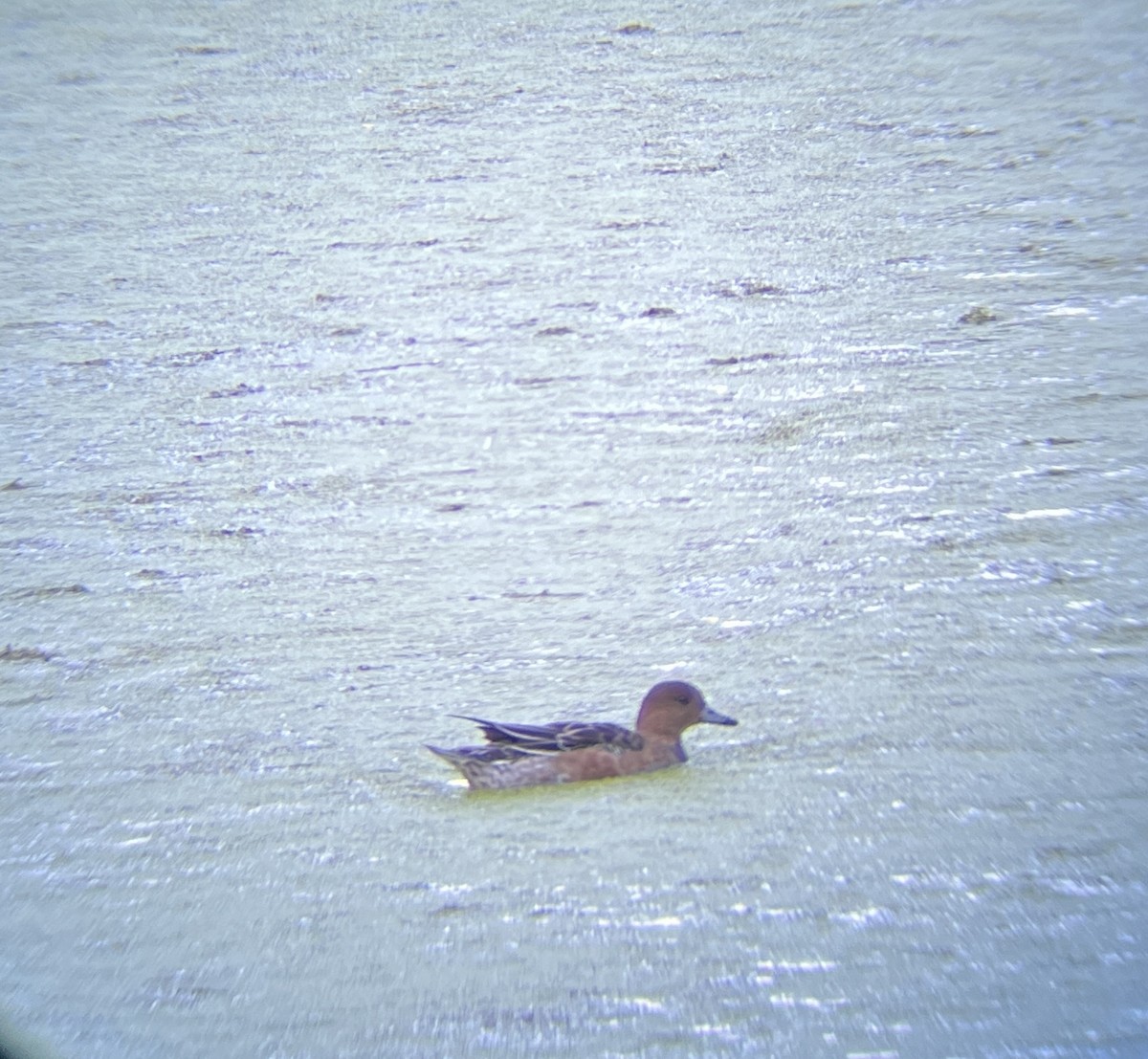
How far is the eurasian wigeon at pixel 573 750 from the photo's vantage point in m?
2.30

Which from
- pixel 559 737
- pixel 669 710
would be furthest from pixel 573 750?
pixel 669 710

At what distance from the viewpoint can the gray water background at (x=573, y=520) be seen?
1777mm

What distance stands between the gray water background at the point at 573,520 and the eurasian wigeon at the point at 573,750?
0.15ft

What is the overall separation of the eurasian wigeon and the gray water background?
44 millimetres

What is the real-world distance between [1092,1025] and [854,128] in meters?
3.93

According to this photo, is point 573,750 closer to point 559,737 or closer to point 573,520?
point 559,737

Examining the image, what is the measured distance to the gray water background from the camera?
5.83 ft

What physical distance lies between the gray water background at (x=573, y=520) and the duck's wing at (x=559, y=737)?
0.07 metres

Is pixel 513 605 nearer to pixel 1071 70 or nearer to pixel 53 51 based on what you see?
pixel 1071 70

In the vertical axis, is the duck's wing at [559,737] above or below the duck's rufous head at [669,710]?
below

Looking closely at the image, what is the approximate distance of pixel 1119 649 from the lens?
2.71 meters

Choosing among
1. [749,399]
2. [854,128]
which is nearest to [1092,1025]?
[749,399]

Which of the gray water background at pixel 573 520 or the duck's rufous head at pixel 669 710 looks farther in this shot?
the duck's rufous head at pixel 669 710

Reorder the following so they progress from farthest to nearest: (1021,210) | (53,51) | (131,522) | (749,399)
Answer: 1. (53,51)
2. (1021,210)
3. (749,399)
4. (131,522)
